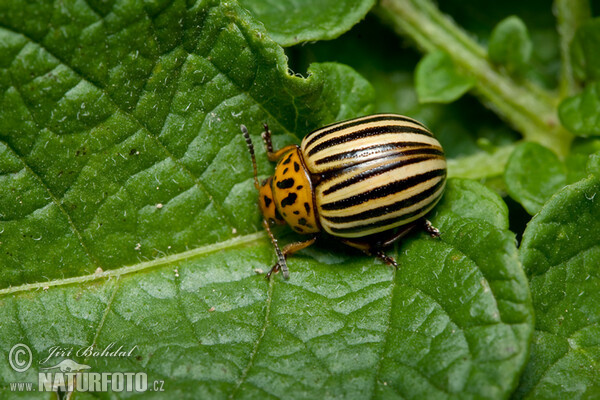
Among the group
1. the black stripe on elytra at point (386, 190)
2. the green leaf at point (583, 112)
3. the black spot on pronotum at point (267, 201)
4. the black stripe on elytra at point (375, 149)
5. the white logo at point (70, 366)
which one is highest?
the green leaf at point (583, 112)

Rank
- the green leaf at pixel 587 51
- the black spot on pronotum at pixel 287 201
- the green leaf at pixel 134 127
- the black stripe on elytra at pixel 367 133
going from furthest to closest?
the green leaf at pixel 587 51 < the black spot on pronotum at pixel 287 201 < the black stripe on elytra at pixel 367 133 < the green leaf at pixel 134 127

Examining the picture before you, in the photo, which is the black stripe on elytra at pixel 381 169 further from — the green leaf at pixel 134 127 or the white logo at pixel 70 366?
the white logo at pixel 70 366

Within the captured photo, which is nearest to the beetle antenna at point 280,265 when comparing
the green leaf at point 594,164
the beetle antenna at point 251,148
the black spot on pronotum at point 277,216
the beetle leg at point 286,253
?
the beetle leg at point 286,253

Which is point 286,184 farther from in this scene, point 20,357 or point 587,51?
point 587,51

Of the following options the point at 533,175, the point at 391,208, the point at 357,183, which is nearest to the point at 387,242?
the point at 391,208

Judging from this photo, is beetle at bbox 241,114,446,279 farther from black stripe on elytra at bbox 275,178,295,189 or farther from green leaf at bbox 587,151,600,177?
green leaf at bbox 587,151,600,177

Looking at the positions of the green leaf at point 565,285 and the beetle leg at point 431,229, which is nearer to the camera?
the green leaf at point 565,285

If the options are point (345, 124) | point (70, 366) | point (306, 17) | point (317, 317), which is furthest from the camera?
point (306, 17)
